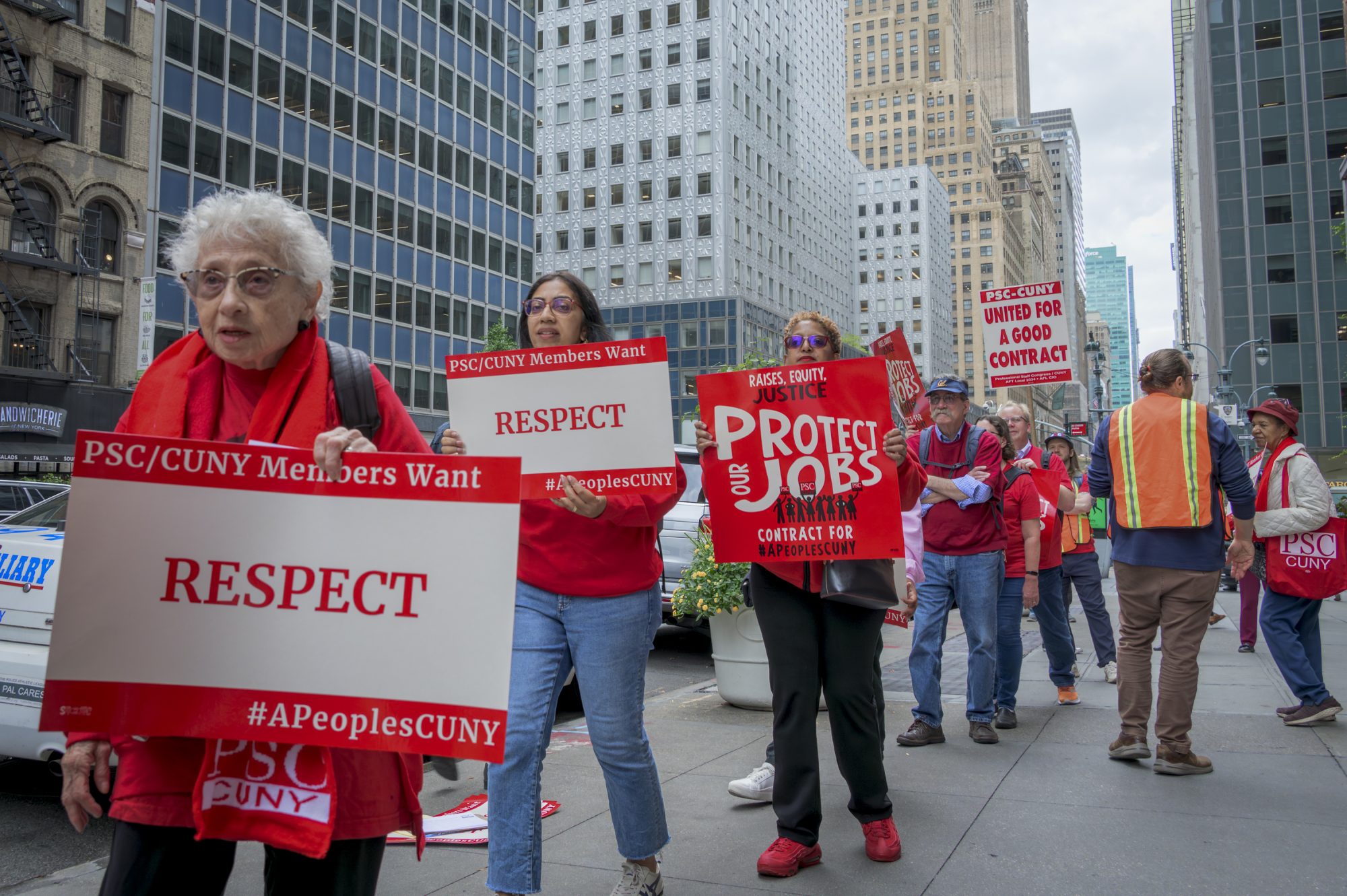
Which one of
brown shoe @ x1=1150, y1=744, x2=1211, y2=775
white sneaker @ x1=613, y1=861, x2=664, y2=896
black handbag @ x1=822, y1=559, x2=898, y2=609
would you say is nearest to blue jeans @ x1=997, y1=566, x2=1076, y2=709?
brown shoe @ x1=1150, y1=744, x2=1211, y2=775

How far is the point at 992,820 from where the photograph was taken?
15.1 feet

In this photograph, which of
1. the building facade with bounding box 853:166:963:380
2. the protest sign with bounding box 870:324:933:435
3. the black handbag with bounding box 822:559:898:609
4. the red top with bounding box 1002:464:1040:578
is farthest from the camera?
the building facade with bounding box 853:166:963:380

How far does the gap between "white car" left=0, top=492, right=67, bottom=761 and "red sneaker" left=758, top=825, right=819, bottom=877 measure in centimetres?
303

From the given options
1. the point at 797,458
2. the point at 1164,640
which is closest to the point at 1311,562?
the point at 1164,640

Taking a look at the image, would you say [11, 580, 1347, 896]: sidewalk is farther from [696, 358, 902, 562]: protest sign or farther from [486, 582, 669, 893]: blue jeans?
[696, 358, 902, 562]: protest sign

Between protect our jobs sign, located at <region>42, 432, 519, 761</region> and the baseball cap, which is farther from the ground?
the baseball cap

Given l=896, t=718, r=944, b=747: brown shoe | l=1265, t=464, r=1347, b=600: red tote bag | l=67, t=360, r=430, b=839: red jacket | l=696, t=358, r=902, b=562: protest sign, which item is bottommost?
l=896, t=718, r=944, b=747: brown shoe

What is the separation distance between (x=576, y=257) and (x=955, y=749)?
70.8 metres

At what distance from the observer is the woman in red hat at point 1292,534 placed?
679 centimetres

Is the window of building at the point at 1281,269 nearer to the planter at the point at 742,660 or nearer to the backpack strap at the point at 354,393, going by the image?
the planter at the point at 742,660

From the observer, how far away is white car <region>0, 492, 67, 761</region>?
15.5ft

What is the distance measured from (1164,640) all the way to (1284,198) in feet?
218

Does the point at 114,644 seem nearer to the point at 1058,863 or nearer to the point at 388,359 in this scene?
the point at 1058,863

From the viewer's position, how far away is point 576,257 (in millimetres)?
74688
